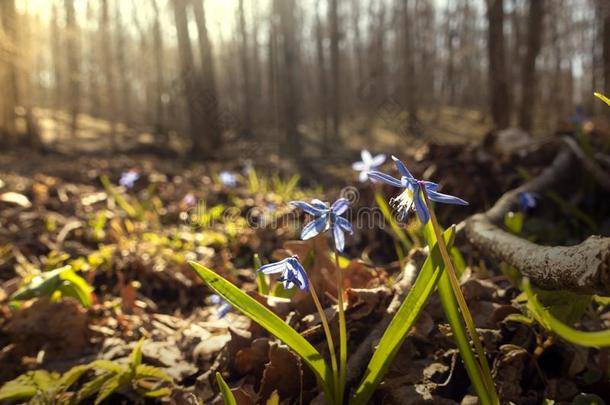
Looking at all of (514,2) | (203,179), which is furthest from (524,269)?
(514,2)

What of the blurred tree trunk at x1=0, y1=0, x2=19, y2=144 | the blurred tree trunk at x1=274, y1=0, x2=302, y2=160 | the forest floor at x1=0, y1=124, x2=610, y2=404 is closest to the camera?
the forest floor at x1=0, y1=124, x2=610, y2=404

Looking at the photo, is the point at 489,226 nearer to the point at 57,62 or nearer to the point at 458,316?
the point at 458,316

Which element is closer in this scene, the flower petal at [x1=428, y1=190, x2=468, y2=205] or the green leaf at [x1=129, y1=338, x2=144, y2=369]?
the flower petal at [x1=428, y1=190, x2=468, y2=205]

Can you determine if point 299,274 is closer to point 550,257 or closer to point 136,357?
point 550,257

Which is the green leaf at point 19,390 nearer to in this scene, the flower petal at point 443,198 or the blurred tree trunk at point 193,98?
the flower petal at point 443,198

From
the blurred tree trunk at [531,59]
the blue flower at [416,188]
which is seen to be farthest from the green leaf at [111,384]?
the blurred tree trunk at [531,59]

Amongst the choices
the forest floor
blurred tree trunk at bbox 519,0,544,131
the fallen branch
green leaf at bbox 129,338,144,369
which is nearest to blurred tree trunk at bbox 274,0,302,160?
blurred tree trunk at bbox 519,0,544,131

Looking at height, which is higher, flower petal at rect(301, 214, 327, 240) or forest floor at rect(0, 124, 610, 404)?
flower petal at rect(301, 214, 327, 240)

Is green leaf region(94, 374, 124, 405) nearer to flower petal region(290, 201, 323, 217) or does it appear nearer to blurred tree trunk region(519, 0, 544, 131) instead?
flower petal region(290, 201, 323, 217)
